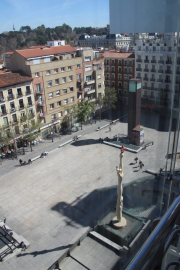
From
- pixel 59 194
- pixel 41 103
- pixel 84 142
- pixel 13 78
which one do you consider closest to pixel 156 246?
pixel 59 194

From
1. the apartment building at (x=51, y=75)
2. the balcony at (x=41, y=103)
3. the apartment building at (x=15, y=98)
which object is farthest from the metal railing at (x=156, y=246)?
the balcony at (x=41, y=103)

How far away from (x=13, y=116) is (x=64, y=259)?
23.5 feet

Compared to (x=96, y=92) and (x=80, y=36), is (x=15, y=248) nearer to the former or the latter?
(x=96, y=92)

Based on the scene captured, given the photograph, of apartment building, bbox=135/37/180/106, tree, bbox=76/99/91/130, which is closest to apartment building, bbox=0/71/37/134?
tree, bbox=76/99/91/130

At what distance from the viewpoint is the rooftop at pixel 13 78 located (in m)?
9.80

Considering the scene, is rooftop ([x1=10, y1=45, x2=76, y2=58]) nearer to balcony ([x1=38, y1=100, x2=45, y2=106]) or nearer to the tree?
balcony ([x1=38, y1=100, x2=45, y2=106])

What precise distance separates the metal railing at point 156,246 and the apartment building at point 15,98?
387 inches

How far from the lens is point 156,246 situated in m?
0.71

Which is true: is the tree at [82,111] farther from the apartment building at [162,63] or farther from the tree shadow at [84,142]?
the apartment building at [162,63]

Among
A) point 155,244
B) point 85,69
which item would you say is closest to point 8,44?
point 85,69

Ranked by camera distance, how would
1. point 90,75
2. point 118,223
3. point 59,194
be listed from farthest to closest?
point 90,75, point 59,194, point 118,223

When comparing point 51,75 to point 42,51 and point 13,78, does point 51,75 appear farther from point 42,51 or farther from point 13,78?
point 13,78

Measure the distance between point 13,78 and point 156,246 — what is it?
10565 mm

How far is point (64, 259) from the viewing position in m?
4.71
